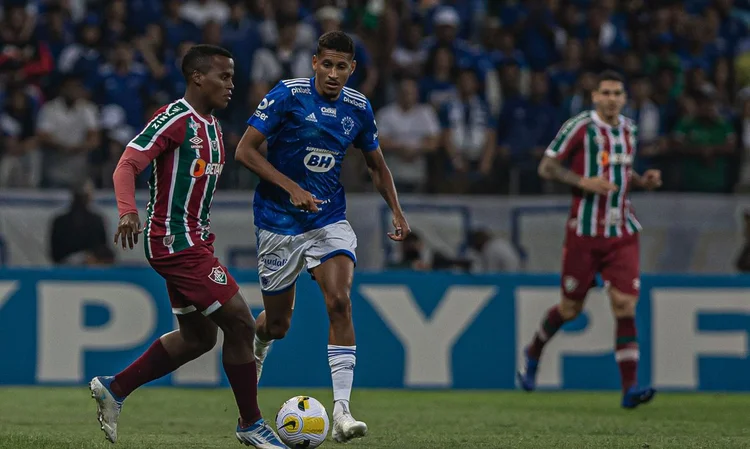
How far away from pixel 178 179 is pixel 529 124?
8.13m

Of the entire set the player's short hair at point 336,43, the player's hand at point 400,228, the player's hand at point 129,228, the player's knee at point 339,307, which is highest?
the player's short hair at point 336,43

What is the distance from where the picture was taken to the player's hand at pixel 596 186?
32.3 feet

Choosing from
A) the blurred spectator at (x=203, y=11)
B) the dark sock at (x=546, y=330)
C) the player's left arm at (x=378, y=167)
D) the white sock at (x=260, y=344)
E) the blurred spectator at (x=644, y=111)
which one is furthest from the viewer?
the blurred spectator at (x=203, y=11)

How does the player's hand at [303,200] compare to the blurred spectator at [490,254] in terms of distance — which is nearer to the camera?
the player's hand at [303,200]

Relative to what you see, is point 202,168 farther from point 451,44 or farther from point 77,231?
point 451,44

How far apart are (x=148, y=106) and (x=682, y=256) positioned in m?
6.17

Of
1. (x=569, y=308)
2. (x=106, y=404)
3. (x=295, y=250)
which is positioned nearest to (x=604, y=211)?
(x=569, y=308)

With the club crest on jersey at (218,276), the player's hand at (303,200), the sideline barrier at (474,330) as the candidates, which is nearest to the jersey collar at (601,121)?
the sideline barrier at (474,330)

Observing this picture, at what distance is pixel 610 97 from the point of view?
1003 cm

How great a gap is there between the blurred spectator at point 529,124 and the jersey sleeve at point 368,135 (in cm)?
574

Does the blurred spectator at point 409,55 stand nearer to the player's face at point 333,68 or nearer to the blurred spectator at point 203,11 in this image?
the blurred spectator at point 203,11

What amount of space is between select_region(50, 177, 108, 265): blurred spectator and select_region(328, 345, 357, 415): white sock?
599cm

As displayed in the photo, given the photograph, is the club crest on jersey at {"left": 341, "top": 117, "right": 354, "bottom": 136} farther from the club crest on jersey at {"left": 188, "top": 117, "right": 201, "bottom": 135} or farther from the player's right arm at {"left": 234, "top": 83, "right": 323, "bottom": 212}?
the club crest on jersey at {"left": 188, "top": 117, "right": 201, "bottom": 135}

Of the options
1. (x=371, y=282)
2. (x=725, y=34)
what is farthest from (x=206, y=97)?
(x=725, y=34)
